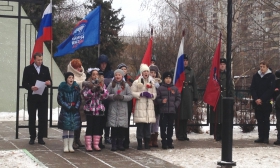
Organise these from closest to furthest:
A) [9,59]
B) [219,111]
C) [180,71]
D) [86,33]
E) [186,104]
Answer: [86,33] → [180,71] → [186,104] → [219,111] → [9,59]

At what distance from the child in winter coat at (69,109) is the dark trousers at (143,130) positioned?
1261 millimetres

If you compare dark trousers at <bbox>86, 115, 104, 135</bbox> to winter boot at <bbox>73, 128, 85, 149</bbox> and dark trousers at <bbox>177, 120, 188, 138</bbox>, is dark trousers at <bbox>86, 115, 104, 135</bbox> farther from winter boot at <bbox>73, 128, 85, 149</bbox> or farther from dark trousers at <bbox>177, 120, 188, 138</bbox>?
dark trousers at <bbox>177, 120, 188, 138</bbox>

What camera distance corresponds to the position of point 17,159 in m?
7.49

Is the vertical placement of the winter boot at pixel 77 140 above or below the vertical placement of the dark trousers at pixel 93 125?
below

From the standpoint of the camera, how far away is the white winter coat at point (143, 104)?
8.83m

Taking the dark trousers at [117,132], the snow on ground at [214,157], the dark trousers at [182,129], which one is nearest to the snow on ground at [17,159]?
the dark trousers at [117,132]

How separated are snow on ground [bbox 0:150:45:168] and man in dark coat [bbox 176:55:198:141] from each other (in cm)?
387

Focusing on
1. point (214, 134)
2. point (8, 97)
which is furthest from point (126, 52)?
point (214, 134)

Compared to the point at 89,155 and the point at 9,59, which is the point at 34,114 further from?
the point at 9,59

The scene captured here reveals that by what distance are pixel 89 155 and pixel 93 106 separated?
0.97 m

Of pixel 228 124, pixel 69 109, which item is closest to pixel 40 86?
pixel 69 109

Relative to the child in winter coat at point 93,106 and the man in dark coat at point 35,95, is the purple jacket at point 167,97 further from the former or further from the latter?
the man in dark coat at point 35,95

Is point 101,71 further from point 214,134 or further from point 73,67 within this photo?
point 214,134

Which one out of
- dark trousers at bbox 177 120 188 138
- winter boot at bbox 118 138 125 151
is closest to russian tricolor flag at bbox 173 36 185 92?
dark trousers at bbox 177 120 188 138
